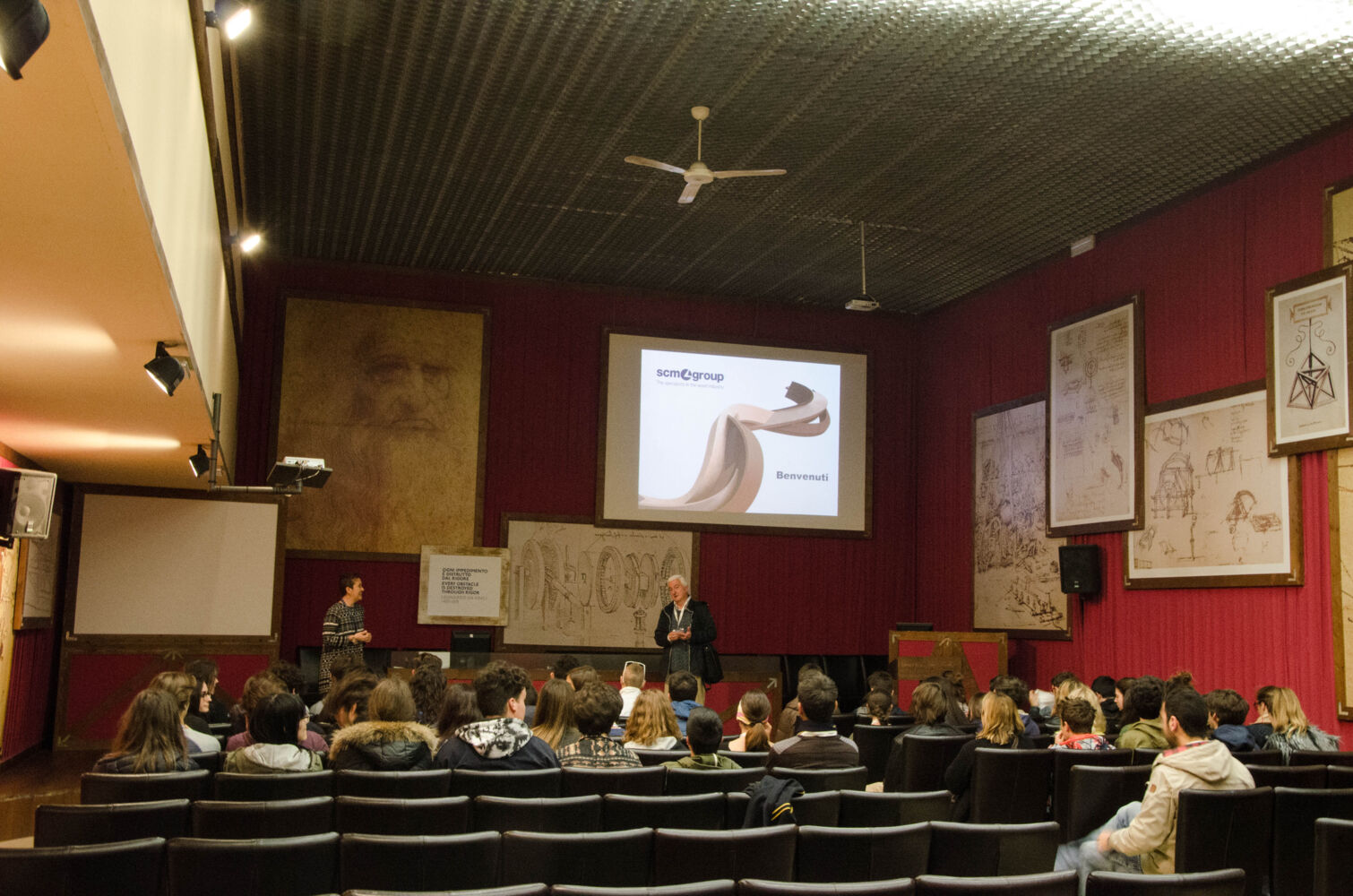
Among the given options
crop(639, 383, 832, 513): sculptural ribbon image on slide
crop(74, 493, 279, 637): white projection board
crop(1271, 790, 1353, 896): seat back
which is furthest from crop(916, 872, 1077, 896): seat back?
crop(639, 383, 832, 513): sculptural ribbon image on slide

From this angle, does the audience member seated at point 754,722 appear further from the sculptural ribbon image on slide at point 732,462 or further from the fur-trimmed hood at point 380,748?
the sculptural ribbon image on slide at point 732,462

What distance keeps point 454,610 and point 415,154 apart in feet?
15.3

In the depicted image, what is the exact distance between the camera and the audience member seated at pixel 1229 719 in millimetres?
5336

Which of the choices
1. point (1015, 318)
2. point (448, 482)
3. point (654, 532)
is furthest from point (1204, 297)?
point (448, 482)

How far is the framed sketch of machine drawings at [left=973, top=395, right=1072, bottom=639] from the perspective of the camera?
34.7 feet

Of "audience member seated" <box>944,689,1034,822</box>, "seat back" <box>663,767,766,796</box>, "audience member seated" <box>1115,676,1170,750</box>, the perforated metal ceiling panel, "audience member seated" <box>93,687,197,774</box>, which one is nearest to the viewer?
"audience member seated" <box>93,687,197,774</box>

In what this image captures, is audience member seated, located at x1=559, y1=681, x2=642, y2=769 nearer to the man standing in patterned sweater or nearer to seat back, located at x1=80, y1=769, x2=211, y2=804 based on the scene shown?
seat back, located at x1=80, y1=769, x2=211, y2=804

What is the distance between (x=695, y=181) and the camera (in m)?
7.82

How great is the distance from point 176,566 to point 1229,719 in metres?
8.30

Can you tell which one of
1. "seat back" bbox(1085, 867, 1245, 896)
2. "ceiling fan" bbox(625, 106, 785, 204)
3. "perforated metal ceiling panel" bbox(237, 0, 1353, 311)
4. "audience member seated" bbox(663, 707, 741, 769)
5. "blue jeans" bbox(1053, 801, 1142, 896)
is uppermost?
"perforated metal ceiling panel" bbox(237, 0, 1353, 311)

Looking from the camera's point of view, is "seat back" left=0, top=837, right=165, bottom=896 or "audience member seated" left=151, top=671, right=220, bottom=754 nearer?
"seat back" left=0, top=837, right=165, bottom=896

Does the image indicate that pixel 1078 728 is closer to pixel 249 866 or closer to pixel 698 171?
pixel 249 866

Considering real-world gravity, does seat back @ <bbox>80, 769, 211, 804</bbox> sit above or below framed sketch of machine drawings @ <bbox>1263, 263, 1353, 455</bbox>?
below

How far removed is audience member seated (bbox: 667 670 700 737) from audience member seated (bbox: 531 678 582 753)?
1.22 meters
